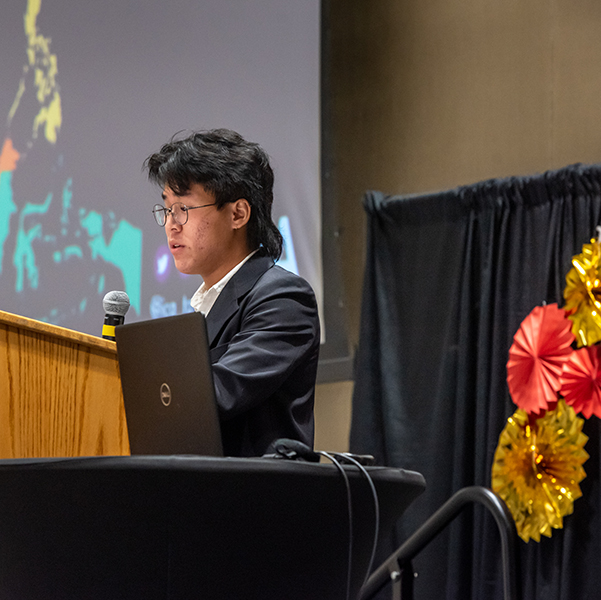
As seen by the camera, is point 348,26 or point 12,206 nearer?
point 12,206

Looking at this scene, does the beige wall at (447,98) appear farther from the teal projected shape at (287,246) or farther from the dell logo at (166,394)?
the dell logo at (166,394)

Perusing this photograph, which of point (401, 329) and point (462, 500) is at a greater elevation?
point (401, 329)

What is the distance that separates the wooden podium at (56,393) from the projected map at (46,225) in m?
1.39

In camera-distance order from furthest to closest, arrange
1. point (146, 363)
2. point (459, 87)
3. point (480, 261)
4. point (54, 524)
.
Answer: point (459, 87) → point (480, 261) → point (146, 363) → point (54, 524)

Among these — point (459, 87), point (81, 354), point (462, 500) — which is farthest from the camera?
point (459, 87)

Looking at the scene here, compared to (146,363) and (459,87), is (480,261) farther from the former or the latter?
(146,363)

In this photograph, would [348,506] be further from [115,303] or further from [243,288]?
[115,303]

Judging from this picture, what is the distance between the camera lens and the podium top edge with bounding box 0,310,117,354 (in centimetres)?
133

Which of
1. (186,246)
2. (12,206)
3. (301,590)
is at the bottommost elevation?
(301,590)

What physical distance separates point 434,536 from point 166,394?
1.51 metres

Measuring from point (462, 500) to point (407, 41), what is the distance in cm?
237

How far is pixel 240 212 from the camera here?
1.61 meters

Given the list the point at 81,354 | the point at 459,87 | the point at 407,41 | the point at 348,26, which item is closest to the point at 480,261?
the point at 459,87

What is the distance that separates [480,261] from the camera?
11.6 ft
